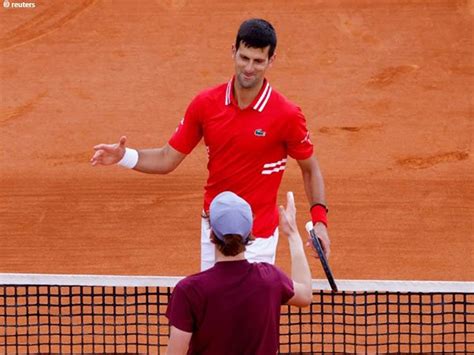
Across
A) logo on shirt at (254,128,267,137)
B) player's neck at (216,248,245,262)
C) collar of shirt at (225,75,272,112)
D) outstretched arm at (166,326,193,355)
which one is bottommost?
outstretched arm at (166,326,193,355)

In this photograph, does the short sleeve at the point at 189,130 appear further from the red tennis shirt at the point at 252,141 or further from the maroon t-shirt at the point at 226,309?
the maroon t-shirt at the point at 226,309

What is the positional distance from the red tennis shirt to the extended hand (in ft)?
1.51

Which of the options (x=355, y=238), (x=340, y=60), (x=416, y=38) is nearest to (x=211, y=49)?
(x=340, y=60)

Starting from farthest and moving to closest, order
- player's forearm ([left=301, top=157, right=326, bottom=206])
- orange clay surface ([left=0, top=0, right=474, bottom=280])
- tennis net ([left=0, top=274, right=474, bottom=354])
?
1. orange clay surface ([left=0, top=0, right=474, bottom=280])
2. tennis net ([left=0, top=274, right=474, bottom=354])
3. player's forearm ([left=301, top=157, right=326, bottom=206])

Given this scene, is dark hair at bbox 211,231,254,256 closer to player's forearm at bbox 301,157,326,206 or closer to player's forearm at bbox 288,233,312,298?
player's forearm at bbox 288,233,312,298

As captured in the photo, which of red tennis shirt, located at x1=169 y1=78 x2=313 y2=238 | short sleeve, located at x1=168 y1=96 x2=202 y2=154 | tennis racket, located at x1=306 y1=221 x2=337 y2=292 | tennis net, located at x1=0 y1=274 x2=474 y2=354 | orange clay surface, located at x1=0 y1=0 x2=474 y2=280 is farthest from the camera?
orange clay surface, located at x1=0 y1=0 x2=474 y2=280

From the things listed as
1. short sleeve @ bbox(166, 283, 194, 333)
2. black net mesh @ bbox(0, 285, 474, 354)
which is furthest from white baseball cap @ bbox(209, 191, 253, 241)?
black net mesh @ bbox(0, 285, 474, 354)

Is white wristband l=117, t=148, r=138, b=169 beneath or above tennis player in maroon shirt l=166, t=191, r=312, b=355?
above

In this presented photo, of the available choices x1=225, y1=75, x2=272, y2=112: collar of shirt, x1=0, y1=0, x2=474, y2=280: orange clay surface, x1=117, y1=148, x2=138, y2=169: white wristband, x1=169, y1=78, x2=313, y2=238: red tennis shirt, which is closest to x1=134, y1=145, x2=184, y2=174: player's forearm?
x1=117, y1=148, x2=138, y2=169: white wristband

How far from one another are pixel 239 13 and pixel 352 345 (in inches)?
201

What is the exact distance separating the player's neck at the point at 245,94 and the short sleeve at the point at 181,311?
176 cm

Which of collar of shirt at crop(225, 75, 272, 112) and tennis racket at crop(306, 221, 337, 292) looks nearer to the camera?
tennis racket at crop(306, 221, 337, 292)

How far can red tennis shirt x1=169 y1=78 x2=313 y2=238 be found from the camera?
6.86m

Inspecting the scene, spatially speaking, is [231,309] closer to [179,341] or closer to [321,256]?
[179,341]
